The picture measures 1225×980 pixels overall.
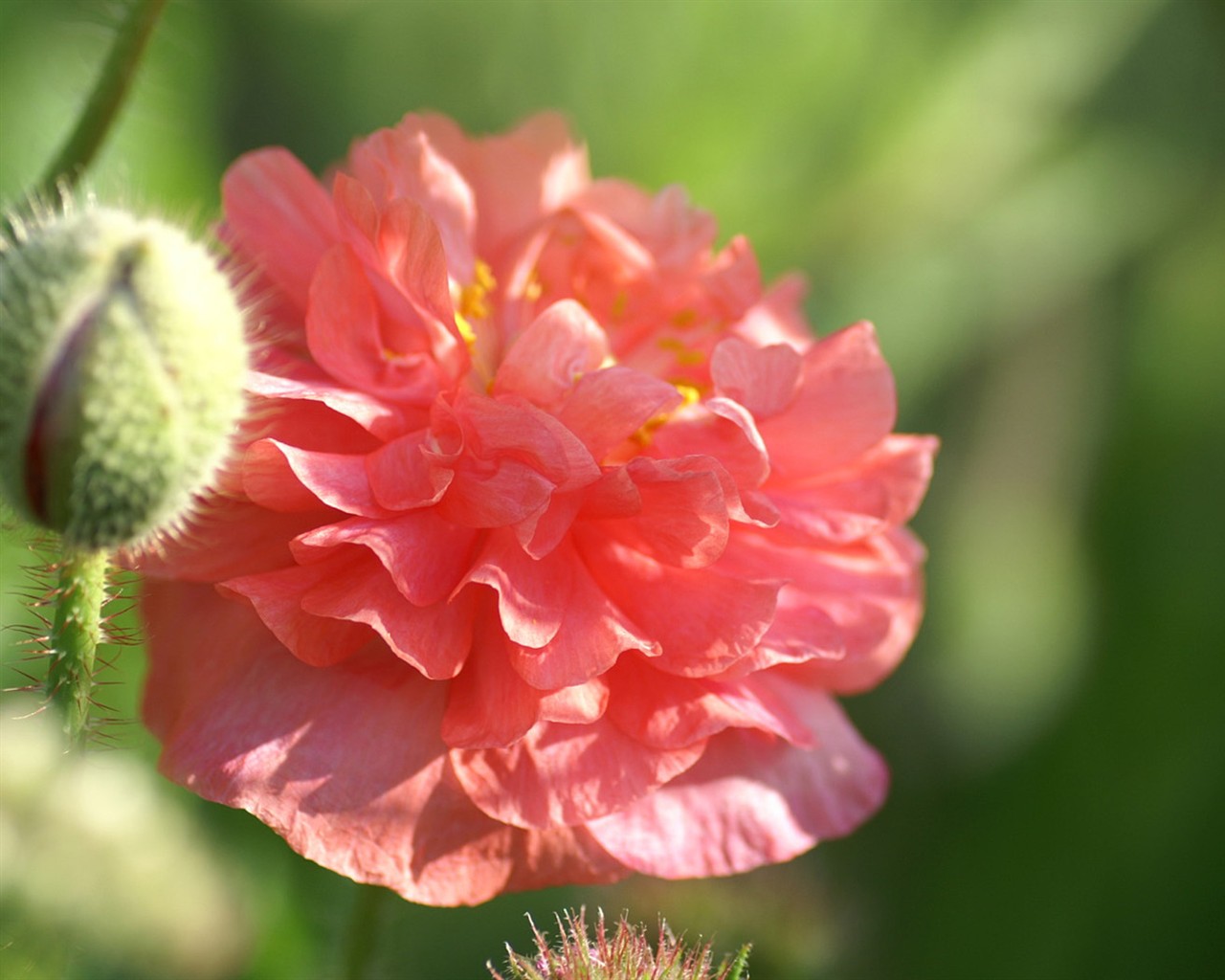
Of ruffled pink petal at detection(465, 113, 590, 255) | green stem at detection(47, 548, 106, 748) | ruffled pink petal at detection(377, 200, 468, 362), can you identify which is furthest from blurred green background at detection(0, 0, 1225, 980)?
green stem at detection(47, 548, 106, 748)

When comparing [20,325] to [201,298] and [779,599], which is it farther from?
[779,599]

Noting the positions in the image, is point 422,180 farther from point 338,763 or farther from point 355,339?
point 338,763

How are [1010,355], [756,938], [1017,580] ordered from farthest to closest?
1. [1010,355]
2. [1017,580]
3. [756,938]

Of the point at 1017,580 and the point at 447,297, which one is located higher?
the point at 447,297

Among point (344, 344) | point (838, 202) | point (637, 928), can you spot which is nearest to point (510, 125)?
point (838, 202)

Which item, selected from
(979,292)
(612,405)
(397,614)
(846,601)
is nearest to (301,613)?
(397,614)

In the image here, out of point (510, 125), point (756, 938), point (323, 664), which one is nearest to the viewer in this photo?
point (323, 664)
